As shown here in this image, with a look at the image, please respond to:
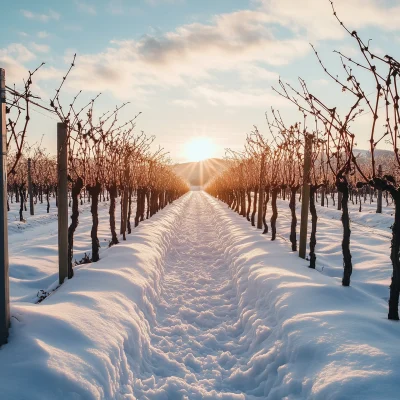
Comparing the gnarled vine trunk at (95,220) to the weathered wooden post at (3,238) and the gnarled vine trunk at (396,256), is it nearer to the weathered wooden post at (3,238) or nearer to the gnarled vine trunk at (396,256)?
the weathered wooden post at (3,238)

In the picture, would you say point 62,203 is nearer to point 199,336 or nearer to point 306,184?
point 199,336

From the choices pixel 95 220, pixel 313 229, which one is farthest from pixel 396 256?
pixel 95 220

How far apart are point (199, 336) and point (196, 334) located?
0.36 ft

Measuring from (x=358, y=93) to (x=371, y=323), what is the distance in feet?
10.0

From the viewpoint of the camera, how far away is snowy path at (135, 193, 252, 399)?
4.05 metres

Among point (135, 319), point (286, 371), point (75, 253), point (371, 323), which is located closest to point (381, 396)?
point (286, 371)

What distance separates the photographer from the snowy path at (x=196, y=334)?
4.05 m

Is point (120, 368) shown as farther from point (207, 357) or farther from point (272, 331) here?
point (272, 331)

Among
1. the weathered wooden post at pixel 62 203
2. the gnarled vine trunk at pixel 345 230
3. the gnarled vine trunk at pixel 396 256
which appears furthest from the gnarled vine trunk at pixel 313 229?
the weathered wooden post at pixel 62 203

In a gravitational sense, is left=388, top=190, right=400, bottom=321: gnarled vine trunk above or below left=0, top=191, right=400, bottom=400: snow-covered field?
above

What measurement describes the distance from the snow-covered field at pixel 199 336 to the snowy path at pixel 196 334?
0.02 metres

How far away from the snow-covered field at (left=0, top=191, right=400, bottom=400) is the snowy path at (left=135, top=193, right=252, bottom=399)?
2 cm

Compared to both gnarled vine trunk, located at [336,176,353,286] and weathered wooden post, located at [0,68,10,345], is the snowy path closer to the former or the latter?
weathered wooden post, located at [0,68,10,345]

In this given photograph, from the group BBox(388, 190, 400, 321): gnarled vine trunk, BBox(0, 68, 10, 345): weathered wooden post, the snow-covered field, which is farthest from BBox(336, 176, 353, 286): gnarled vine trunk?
BBox(0, 68, 10, 345): weathered wooden post
